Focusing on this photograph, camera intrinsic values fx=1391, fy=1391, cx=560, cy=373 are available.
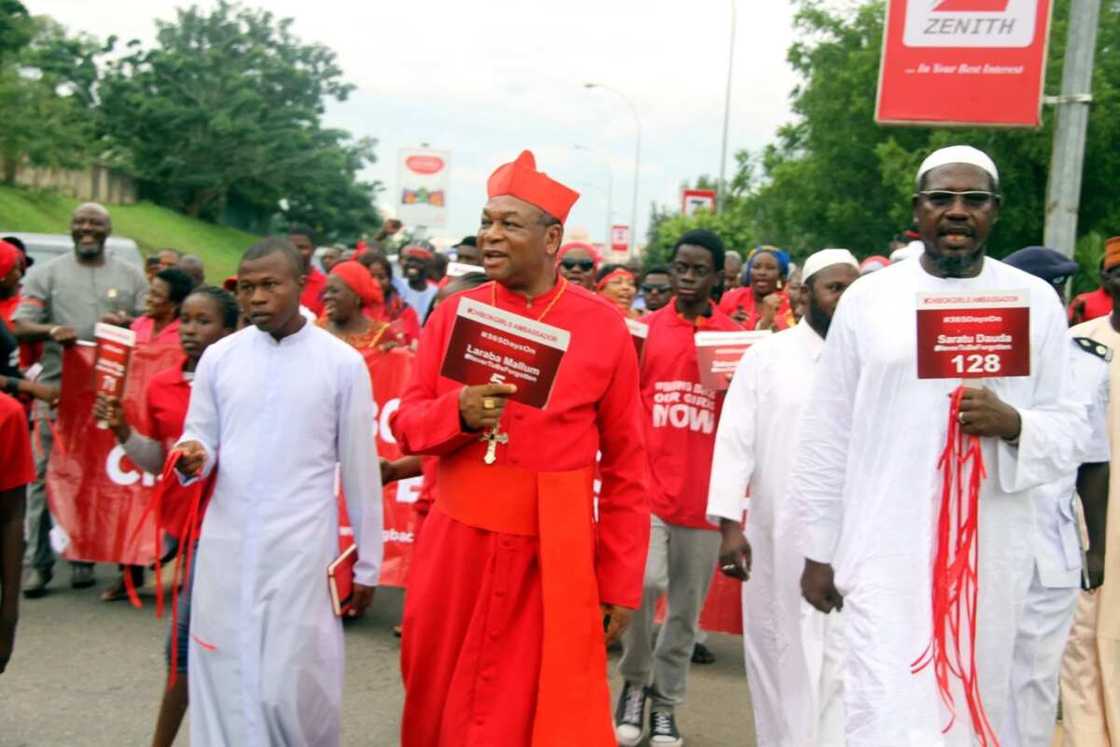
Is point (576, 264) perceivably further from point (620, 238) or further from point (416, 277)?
point (620, 238)

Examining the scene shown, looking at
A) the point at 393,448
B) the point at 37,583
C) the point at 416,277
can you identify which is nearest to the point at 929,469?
the point at 393,448

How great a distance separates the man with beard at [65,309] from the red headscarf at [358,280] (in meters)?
1.60

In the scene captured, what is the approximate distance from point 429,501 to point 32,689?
8.81 ft

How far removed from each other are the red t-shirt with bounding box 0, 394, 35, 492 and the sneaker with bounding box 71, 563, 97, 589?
436 cm

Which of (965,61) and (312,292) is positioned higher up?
(965,61)

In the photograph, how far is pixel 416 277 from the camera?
14.2 meters

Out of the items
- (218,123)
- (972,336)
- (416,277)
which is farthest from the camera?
(218,123)

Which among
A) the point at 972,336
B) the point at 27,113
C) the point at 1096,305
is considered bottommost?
the point at 972,336

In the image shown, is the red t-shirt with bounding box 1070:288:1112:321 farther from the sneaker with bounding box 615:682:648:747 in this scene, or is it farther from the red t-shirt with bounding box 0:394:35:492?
the red t-shirt with bounding box 0:394:35:492

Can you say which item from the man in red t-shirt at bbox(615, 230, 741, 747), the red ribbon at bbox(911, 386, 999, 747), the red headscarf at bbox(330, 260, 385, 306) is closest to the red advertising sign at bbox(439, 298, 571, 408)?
the red ribbon at bbox(911, 386, 999, 747)

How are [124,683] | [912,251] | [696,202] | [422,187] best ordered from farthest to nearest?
[422,187], [696,202], [124,683], [912,251]

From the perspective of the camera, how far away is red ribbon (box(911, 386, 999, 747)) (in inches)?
158

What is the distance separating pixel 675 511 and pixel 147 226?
52.4 m

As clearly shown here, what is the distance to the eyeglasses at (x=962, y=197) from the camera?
163 inches
